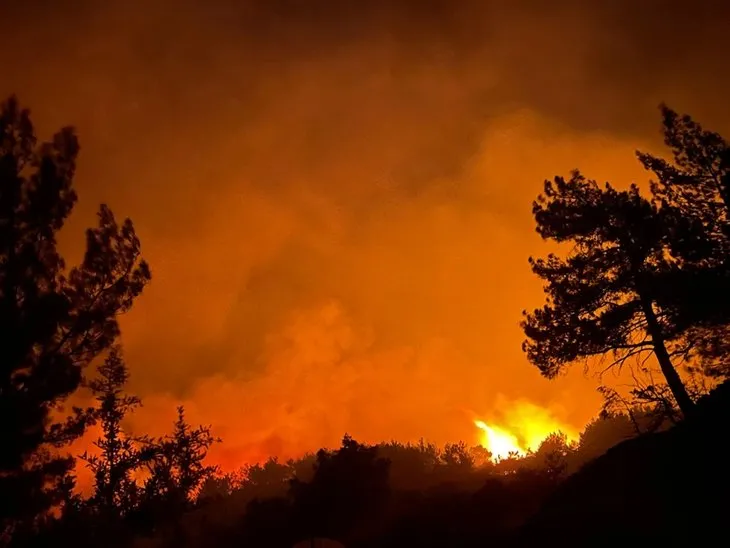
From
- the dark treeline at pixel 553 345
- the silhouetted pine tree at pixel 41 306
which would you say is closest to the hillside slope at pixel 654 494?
the dark treeline at pixel 553 345

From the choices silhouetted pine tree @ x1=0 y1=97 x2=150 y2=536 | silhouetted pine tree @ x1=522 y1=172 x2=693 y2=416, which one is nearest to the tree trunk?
Result: silhouetted pine tree @ x1=522 y1=172 x2=693 y2=416

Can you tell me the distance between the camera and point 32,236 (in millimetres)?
11398

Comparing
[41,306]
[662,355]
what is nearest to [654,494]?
[662,355]

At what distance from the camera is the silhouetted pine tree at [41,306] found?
9.91 metres

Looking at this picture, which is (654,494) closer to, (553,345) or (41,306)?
(553,345)

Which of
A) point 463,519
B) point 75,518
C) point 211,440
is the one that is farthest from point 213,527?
point 75,518

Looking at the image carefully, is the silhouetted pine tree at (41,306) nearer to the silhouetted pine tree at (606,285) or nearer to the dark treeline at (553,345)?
the dark treeline at (553,345)

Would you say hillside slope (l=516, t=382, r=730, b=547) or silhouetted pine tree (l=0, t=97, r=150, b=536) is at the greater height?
silhouetted pine tree (l=0, t=97, r=150, b=536)

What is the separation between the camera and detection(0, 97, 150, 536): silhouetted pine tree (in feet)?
32.5

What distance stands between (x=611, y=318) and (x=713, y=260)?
3778mm

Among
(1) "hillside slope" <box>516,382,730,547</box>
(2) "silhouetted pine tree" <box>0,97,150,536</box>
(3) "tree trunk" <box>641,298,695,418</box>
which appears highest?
(2) "silhouetted pine tree" <box>0,97,150,536</box>

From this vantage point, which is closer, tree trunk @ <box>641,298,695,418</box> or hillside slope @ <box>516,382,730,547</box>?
hillside slope @ <box>516,382,730,547</box>

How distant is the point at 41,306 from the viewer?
10.4 metres

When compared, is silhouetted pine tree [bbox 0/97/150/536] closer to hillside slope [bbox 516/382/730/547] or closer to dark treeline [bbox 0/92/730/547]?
dark treeline [bbox 0/92/730/547]
